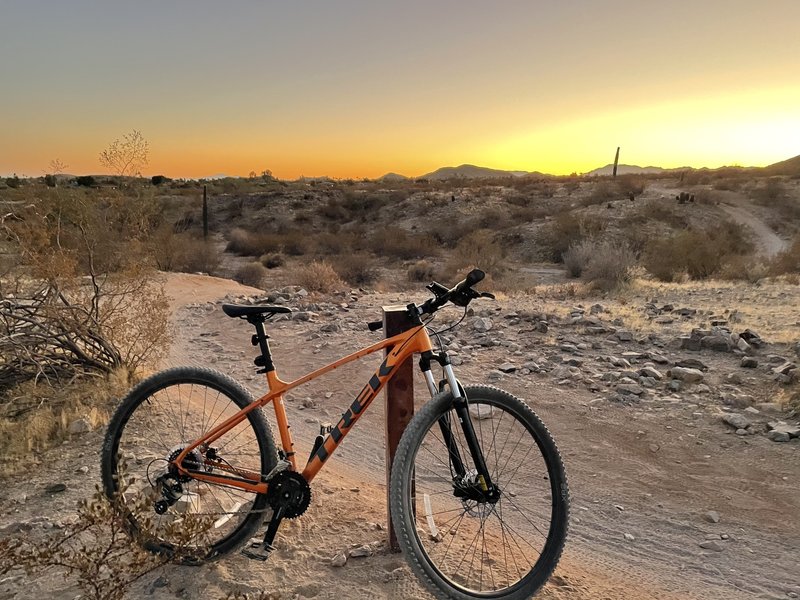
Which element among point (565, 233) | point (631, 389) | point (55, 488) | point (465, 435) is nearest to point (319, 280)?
point (631, 389)

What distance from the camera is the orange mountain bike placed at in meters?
2.29

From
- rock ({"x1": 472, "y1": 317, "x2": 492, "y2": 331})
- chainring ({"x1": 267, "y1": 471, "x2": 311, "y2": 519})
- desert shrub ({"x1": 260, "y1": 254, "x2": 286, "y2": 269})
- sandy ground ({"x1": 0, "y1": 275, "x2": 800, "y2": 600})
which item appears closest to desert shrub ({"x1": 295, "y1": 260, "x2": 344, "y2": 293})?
rock ({"x1": 472, "y1": 317, "x2": 492, "y2": 331})

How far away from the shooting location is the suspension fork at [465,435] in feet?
7.54

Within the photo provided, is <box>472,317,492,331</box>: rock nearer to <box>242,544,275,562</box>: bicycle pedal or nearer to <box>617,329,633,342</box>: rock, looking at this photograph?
<box>617,329,633,342</box>: rock

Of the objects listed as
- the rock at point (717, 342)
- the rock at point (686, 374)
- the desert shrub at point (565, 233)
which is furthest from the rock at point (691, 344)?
the desert shrub at point (565, 233)

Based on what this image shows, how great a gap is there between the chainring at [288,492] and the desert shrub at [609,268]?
1081 centimetres

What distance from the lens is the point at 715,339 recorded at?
6859 mm

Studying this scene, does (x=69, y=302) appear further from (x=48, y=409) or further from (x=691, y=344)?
(x=691, y=344)

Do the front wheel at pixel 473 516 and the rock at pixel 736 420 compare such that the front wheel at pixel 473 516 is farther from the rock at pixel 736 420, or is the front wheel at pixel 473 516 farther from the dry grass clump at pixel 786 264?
the dry grass clump at pixel 786 264

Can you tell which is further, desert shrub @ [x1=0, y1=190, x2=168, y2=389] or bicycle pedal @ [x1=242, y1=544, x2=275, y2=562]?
desert shrub @ [x1=0, y1=190, x2=168, y2=389]

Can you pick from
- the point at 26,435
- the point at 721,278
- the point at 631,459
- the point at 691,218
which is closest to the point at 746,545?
the point at 631,459

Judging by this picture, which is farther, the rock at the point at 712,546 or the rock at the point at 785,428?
the rock at the point at 785,428

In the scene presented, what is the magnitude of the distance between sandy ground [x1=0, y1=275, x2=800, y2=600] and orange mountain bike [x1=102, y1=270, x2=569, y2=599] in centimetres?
22

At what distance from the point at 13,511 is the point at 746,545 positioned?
4.28m
